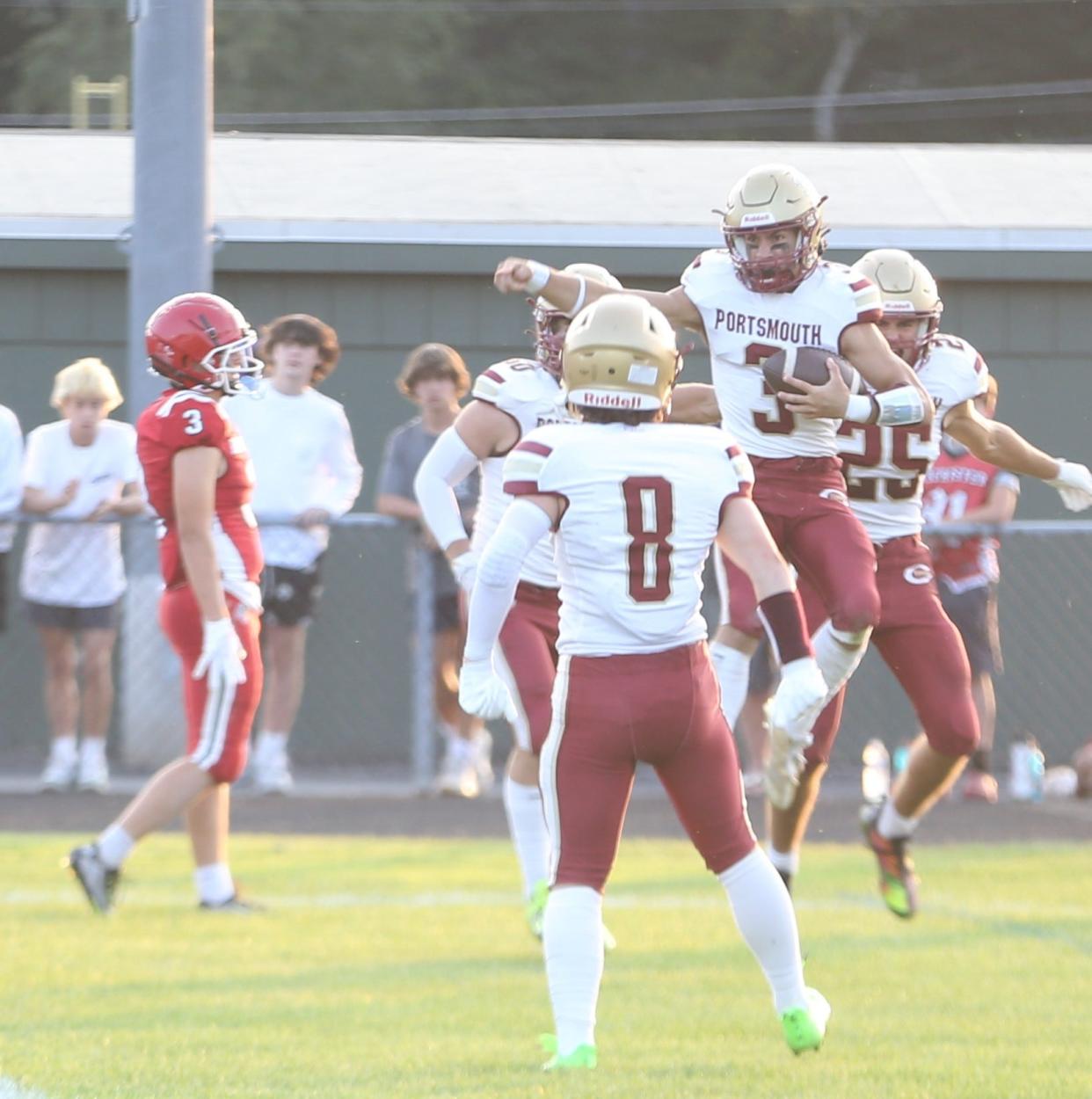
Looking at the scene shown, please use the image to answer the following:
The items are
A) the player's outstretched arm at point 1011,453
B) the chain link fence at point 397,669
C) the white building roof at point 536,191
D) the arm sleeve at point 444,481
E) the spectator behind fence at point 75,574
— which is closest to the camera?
the player's outstretched arm at point 1011,453

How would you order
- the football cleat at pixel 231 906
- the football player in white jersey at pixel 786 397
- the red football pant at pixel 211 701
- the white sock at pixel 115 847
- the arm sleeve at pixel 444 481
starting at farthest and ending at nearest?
the football cleat at pixel 231 906 < the white sock at pixel 115 847 < the red football pant at pixel 211 701 < the arm sleeve at pixel 444 481 < the football player in white jersey at pixel 786 397

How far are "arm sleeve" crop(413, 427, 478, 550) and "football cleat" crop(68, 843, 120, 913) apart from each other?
160cm

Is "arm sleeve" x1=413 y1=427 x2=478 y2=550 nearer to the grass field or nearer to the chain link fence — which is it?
the grass field

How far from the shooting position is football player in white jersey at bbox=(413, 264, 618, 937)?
669cm

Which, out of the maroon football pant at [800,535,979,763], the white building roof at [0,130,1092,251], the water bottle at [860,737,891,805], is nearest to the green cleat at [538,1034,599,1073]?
the maroon football pant at [800,535,979,763]

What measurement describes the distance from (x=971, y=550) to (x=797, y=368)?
4735 mm

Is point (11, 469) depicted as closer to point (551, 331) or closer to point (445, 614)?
point (445, 614)

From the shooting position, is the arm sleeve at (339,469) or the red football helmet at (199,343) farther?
the arm sleeve at (339,469)

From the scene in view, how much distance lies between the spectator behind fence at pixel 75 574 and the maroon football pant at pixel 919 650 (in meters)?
4.58

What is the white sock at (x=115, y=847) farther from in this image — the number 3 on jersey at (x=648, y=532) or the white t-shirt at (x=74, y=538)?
the white t-shirt at (x=74, y=538)

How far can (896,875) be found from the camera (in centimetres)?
763

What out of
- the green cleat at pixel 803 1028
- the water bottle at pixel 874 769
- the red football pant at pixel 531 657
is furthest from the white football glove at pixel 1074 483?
the water bottle at pixel 874 769

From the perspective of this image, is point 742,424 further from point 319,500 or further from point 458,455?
A: point 319,500

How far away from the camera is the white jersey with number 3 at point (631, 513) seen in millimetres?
4836
